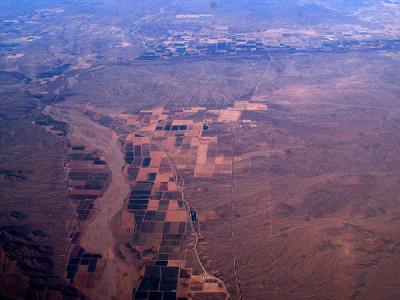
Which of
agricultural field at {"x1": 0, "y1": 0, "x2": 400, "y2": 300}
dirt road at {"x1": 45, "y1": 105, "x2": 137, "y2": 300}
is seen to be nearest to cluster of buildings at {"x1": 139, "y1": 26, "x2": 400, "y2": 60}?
agricultural field at {"x1": 0, "y1": 0, "x2": 400, "y2": 300}

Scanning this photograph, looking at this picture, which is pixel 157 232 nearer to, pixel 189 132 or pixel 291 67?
pixel 189 132

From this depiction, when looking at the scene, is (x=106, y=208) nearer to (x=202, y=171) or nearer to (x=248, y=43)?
(x=202, y=171)

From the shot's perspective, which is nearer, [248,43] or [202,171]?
[202,171]

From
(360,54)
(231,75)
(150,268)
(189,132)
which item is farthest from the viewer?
(360,54)

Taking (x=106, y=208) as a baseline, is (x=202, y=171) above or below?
above

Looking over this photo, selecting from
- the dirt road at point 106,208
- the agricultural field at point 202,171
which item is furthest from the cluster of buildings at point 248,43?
the dirt road at point 106,208

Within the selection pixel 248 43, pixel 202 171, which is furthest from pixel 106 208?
pixel 248 43

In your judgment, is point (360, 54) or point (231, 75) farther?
point (360, 54)

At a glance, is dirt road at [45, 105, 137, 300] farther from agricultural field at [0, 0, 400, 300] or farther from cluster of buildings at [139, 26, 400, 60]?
cluster of buildings at [139, 26, 400, 60]

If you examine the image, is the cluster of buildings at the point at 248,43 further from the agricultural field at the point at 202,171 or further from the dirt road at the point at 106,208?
the dirt road at the point at 106,208

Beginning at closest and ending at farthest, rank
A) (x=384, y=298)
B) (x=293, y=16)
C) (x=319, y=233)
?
(x=384, y=298) < (x=319, y=233) < (x=293, y=16)

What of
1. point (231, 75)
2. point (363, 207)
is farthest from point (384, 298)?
point (231, 75)
